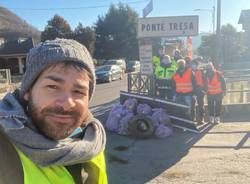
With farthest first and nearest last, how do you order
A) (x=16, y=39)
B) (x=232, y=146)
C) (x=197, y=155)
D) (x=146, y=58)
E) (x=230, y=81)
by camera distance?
(x=16, y=39), (x=230, y=81), (x=146, y=58), (x=232, y=146), (x=197, y=155)

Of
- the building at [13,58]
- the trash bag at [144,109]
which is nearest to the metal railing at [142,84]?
the trash bag at [144,109]

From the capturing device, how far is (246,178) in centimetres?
617

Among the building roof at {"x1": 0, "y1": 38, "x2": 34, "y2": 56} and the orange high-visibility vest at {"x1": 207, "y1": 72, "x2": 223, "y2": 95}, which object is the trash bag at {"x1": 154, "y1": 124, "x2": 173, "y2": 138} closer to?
the orange high-visibility vest at {"x1": 207, "y1": 72, "x2": 223, "y2": 95}

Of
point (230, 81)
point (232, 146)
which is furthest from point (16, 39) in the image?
point (232, 146)

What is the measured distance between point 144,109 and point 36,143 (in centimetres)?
890

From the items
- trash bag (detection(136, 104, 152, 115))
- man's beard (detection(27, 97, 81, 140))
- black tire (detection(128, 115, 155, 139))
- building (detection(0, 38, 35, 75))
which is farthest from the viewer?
building (detection(0, 38, 35, 75))

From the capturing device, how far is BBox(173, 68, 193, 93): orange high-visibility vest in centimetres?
1084

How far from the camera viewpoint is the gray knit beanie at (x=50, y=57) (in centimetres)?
144

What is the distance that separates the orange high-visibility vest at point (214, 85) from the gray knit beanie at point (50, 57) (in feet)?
32.6

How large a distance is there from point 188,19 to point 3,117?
1139 centimetres

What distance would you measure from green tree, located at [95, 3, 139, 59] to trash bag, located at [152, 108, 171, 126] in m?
42.6

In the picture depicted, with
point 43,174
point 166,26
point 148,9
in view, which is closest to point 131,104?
point 166,26

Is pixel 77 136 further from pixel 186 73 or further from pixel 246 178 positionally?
pixel 186 73

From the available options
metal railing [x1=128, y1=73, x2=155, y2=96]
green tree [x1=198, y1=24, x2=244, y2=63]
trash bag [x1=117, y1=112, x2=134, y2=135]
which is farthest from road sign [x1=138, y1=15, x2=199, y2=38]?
green tree [x1=198, y1=24, x2=244, y2=63]
